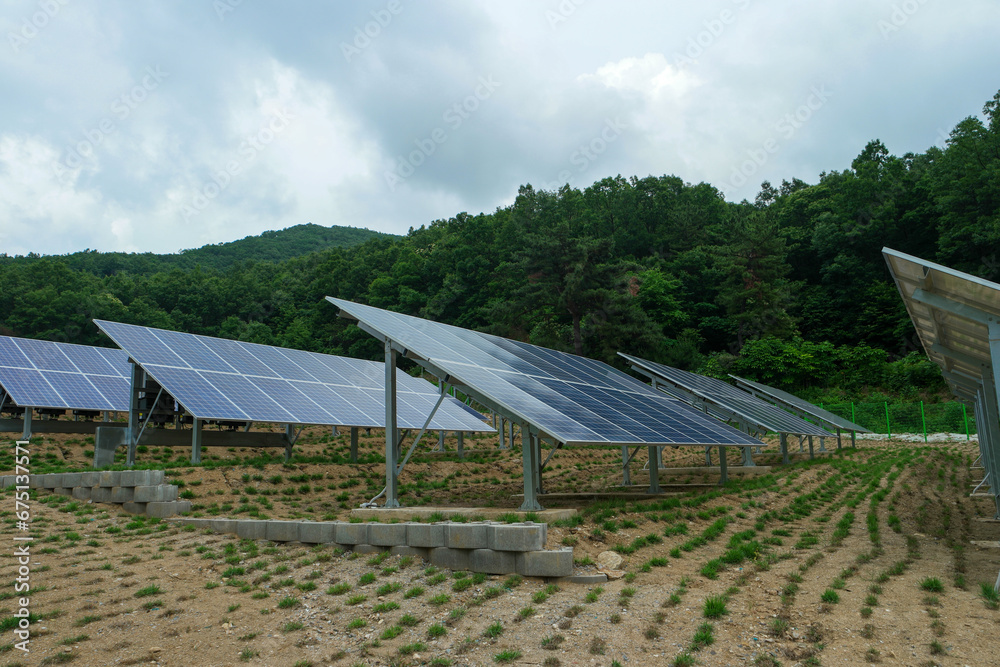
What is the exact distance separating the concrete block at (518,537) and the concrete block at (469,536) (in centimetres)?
12

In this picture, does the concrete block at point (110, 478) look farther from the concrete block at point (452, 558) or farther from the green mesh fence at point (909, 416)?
the green mesh fence at point (909, 416)

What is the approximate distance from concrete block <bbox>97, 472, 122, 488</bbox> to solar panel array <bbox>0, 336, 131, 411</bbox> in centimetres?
940

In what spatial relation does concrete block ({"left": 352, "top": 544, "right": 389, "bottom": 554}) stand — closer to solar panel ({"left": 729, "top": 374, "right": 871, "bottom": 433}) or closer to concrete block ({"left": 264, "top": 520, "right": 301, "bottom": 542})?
concrete block ({"left": 264, "top": 520, "right": 301, "bottom": 542})

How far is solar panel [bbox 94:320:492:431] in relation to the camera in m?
18.9

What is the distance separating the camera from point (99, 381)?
27.4m

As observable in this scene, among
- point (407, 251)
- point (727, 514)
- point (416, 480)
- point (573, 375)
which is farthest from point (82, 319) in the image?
point (727, 514)

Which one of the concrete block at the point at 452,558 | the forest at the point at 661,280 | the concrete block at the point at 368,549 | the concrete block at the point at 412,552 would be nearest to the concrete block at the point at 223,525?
the concrete block at the point at 368,549

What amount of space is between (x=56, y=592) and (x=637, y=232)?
230 ft

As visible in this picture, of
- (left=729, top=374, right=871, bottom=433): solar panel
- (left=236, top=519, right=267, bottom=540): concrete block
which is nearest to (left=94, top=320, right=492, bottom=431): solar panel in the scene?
(left=236, top=519, right=267, bottom=540): concrete block

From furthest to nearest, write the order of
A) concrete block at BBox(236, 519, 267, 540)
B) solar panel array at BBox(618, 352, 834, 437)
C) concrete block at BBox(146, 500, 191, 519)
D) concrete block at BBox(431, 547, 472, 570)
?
1. solar panel array at BBox(618, 352, 834, 437)
2. concrete block at BBox(146, 500, 191, 519)
3. concrete block at BBox(236, 519, 267, 540)
4. concrete block at BBox(431, 547, 472, 570)

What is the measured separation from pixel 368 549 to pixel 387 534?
1.63 feet

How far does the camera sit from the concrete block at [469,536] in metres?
10.0

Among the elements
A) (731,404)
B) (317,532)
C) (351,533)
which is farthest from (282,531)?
(731,404)

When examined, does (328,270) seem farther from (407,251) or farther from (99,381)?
(99,381)
